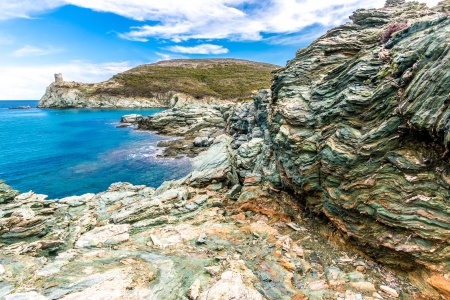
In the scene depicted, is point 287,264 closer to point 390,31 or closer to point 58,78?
point 390,31

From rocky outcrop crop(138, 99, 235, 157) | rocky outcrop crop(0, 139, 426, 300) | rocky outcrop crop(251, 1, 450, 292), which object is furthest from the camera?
rocky outcrop crop(138, 99, 235, 157)

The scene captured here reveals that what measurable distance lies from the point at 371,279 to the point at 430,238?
3.55 meters

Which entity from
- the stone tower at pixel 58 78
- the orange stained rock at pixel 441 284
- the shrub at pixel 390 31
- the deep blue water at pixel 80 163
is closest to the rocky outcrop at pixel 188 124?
the deep blue water at pixel 80 163

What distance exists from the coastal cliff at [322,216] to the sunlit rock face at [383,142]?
0.06 metres

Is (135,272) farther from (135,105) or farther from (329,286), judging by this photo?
(135,105)

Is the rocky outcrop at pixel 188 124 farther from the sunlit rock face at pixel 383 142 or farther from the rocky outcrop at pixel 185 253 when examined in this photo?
the sunlit rock face at pixel 383 142

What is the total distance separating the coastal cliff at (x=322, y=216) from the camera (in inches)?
447

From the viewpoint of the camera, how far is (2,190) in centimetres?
2778

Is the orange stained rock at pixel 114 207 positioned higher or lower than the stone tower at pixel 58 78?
lower

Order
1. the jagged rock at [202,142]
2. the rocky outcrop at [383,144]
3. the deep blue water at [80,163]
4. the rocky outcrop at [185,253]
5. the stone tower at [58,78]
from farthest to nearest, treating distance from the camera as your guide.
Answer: the stone tower at [58,78], the jagged rock at [202,142], the deep blue water at [80,163], the rocky outcrop at [185,253], the rocky outcrop at [383,144]

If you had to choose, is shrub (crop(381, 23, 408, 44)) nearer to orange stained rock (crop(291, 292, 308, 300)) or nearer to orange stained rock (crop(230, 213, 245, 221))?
orange stained rock (crop(291, 292, 308, 300))

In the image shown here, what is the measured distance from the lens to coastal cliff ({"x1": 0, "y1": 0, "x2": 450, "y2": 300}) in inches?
447

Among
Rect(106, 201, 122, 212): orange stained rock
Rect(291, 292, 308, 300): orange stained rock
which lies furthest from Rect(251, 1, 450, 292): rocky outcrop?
Rect(106, 201, 122, 212): orange stained rock

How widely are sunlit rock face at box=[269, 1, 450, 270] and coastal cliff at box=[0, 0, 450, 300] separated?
64 mm
